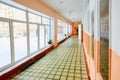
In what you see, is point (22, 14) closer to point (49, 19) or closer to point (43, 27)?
point (43, 27)

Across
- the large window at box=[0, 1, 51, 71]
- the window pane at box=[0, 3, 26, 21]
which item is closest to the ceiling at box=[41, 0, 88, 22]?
the large window at box=[0, 1, 51, 71]

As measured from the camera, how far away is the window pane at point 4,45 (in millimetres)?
3677

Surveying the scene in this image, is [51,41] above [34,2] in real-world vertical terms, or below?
below

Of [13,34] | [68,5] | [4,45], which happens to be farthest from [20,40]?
[68,5]

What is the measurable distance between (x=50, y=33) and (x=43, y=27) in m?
1.45

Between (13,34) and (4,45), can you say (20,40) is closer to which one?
(13,34)

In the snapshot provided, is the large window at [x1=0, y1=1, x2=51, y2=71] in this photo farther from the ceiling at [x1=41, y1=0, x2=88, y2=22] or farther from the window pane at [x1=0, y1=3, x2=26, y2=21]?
the ceiling at [x1=41, y1=0, x2=88, y2=22]

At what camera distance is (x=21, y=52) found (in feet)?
15.9

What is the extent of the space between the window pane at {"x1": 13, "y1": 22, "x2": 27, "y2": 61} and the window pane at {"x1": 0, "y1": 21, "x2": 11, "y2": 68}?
438mm

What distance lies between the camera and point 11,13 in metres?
4.06

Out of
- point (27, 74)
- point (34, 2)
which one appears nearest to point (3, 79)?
point (27, 74)

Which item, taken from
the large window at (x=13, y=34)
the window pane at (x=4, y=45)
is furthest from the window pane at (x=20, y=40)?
the window pane at (x=4, y=45)

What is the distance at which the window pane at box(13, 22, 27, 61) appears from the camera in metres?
4.42

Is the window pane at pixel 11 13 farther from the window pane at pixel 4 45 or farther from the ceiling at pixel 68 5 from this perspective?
the ceiling at pixel 68 5
